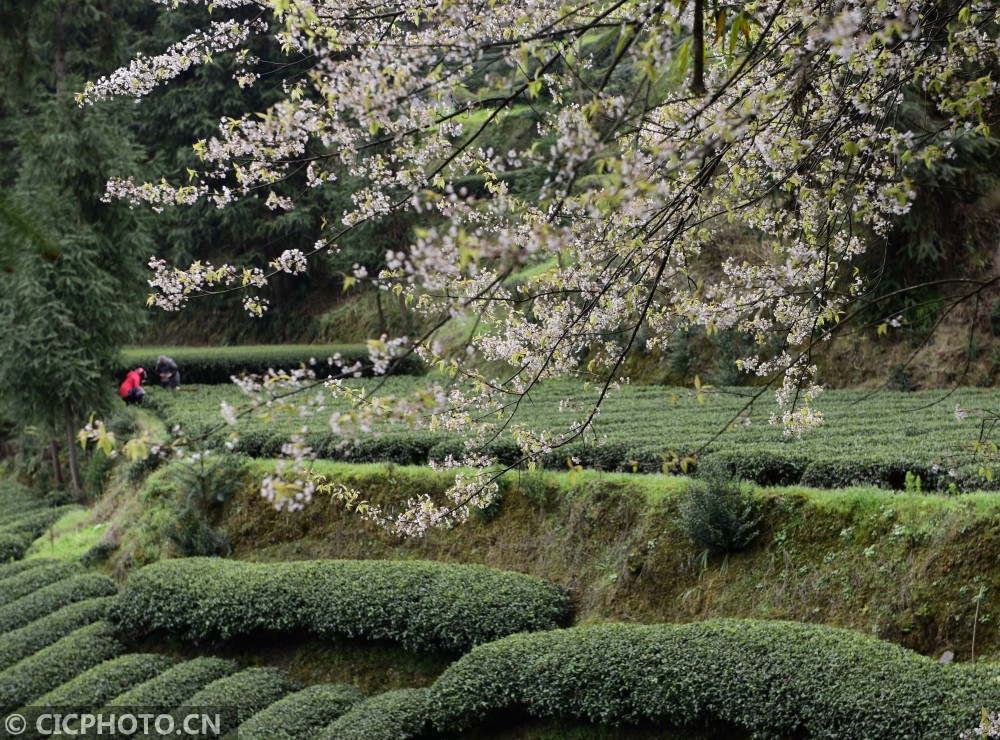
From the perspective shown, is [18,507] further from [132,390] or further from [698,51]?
[698,51]

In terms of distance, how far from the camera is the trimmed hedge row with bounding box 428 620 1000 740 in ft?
16.0

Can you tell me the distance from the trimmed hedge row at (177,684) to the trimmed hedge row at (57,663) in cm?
93

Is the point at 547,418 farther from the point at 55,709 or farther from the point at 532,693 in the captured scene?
the point at 55,709

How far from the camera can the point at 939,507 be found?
6.11 m

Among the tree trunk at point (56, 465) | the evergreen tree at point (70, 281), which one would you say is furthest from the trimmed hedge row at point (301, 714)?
the tree trunk at point (56, 465)

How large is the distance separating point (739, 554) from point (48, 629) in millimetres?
6855

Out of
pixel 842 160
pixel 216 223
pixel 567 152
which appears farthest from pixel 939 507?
pixel 216 223

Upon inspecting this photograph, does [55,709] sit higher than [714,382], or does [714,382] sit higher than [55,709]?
[714,382]

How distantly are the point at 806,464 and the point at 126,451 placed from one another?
19.5 feet

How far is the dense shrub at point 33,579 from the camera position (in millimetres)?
10453

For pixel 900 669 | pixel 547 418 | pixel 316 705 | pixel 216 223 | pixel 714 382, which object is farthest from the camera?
pixel 216 223

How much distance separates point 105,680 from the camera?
7.96 meters

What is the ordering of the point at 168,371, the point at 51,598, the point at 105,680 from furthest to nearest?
the point at 168,371 < the point at 51,598 < the point at 105,680

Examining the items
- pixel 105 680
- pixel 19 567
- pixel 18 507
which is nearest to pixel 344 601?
pixel 105 680
